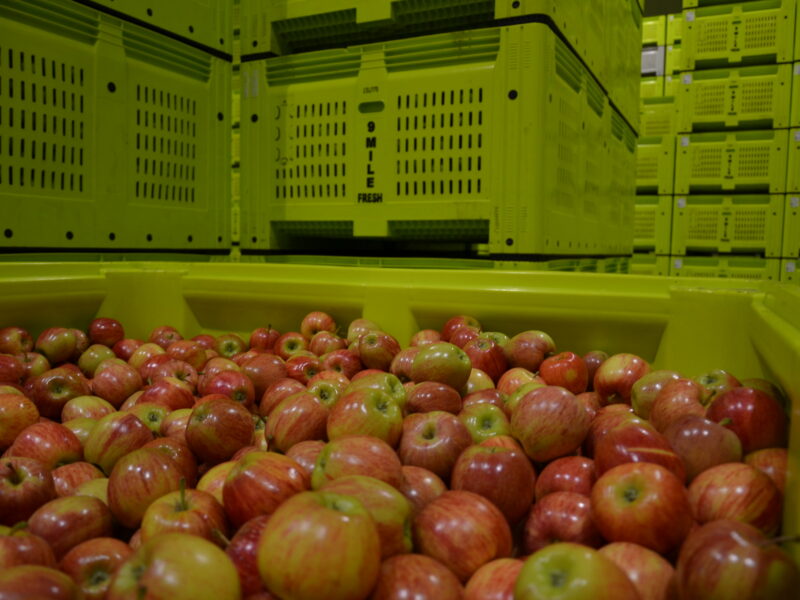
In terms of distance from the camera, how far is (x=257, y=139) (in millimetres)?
3070

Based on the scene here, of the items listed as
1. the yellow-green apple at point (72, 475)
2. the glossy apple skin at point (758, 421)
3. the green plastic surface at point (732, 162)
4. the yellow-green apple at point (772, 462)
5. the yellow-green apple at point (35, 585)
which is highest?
the green plastic surface at point (732, 162)

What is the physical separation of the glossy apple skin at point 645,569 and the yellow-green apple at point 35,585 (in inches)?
25.6

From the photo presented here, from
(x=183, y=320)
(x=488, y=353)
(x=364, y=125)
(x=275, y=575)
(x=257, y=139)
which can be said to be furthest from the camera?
(x=257, y=139)

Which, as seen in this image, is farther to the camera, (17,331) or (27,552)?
(17,331)

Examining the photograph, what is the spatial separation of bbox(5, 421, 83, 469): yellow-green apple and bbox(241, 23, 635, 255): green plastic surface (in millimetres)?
1587

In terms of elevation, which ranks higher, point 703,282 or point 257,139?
point 257,139

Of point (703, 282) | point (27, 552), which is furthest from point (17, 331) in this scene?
point (703, 282)

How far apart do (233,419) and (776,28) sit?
6.65 metres

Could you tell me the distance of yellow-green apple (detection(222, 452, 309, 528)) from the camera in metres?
1.04

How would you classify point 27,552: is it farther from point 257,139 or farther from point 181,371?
point 257,139

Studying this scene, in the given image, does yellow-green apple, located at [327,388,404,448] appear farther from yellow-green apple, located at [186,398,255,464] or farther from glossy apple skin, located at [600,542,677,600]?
A: glossy apple skin, located at [600,542,677,600]

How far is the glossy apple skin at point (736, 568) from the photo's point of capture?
739mm

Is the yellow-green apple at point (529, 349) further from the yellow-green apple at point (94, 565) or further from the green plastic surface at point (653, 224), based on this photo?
the green plastic surface at point (653, 224)

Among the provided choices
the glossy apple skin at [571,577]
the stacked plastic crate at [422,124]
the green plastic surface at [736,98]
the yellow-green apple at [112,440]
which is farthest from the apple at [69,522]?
the green plastic surface at [736,98]
